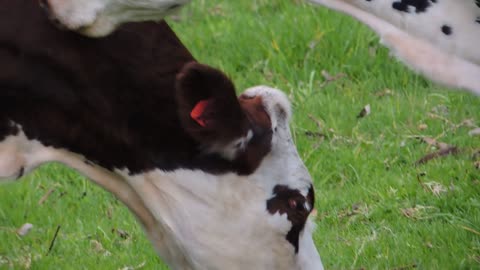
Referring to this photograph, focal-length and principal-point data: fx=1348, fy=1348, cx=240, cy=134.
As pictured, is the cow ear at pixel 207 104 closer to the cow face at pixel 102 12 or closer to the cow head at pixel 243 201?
the cow head at pixel 243 201

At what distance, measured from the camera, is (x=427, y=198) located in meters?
5.94

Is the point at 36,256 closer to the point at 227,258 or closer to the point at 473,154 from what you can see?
the point at 227,258

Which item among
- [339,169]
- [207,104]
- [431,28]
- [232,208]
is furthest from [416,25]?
[339,169]

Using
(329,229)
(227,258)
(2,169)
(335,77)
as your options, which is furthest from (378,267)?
(335,77)

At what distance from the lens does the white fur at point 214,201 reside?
4.52 m

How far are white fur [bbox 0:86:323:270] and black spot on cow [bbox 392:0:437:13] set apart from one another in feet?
1.70

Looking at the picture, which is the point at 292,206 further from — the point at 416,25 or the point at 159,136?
the point at 416,25

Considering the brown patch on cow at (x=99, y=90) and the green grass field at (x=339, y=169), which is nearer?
the brown patch on cow at (x=99, y=90)

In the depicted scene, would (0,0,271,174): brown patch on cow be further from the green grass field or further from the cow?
the green grass field

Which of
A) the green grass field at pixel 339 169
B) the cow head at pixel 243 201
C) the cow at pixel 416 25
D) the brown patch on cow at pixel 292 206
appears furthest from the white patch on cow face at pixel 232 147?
the green grass field at pixel 339 169

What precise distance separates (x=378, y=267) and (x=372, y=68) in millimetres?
2218

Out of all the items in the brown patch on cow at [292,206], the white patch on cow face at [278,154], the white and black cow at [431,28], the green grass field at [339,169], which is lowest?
the green grass field at [339,169]

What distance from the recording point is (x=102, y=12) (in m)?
4.14

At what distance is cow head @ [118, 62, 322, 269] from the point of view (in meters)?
4.52
